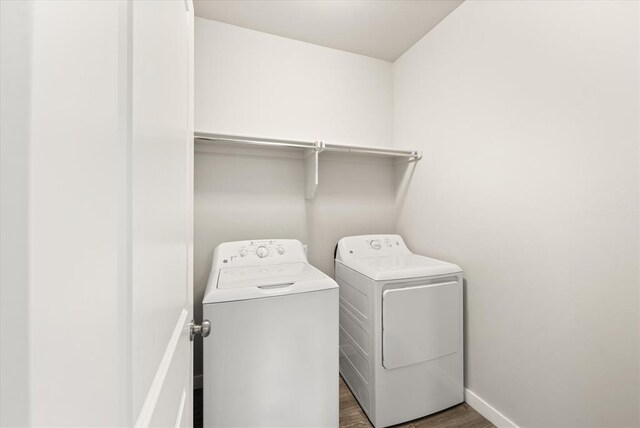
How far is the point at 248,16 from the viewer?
5.94ft

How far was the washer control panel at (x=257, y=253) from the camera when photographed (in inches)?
65.6

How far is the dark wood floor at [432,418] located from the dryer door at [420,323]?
373 mm

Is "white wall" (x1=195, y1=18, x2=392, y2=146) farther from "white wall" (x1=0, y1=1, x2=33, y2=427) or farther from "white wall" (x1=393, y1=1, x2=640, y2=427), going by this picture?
"white wall" (x1=0, y1=1, x2=33, y2=427)

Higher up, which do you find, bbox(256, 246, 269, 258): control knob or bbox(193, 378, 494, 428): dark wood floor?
bbox(256, 246, 269, 258): control knob

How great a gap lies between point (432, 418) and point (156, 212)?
195 cm

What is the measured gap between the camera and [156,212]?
16.9 inches

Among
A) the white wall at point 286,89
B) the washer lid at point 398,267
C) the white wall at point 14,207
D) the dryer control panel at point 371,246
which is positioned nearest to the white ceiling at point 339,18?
the white wall at point 286,89

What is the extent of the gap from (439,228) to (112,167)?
1.97 meters

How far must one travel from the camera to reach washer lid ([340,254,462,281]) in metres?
1.47

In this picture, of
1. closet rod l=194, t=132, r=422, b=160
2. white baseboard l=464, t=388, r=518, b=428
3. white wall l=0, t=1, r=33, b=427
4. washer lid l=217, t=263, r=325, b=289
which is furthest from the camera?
closet rod l=194, t=132, r=422, b=160

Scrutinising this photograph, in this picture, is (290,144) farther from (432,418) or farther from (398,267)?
(432,418)

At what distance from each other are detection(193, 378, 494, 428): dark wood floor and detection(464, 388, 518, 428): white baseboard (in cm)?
3

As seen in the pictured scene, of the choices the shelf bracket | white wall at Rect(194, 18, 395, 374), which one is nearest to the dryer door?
white wall at Rect(194, 18, 395, 374)

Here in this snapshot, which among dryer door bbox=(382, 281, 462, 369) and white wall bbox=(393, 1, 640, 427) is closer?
white wall bbox=(393, 1, 640, 427)
